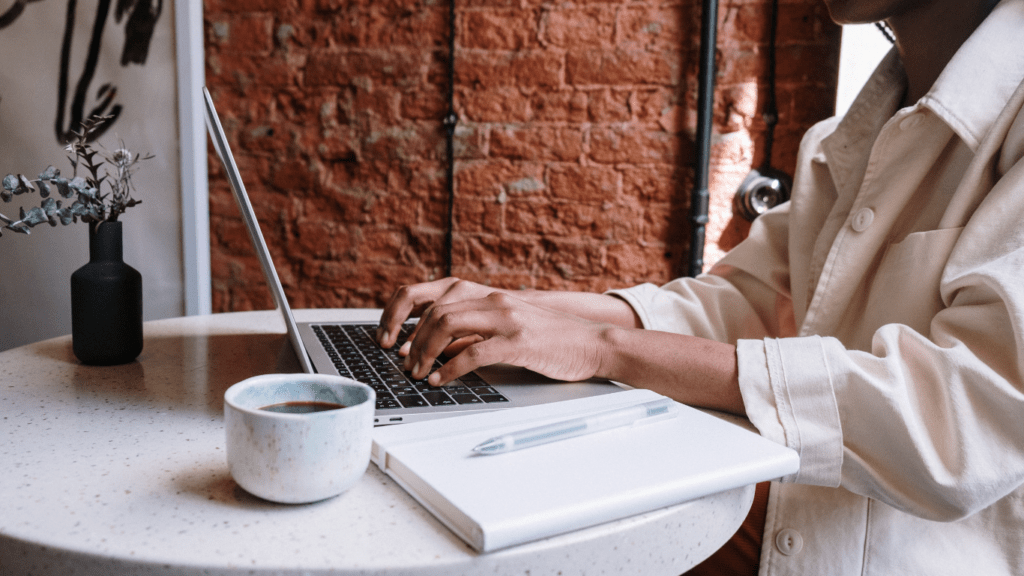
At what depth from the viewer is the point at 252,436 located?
0.41m

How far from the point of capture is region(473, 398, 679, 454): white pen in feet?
1.56

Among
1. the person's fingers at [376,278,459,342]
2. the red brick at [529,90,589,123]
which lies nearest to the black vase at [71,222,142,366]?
the person's fingers at [376,278,459,342]

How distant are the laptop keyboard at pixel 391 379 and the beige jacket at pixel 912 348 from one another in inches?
10.5

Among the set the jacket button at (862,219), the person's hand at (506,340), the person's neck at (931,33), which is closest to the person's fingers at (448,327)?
the person's hand at (506,340)

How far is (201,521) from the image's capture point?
16.1 inches

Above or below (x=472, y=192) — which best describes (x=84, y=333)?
below

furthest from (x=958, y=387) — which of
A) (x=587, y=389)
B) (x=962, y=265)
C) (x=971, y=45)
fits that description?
(x=971, y=45)

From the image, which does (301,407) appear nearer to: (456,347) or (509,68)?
(456,347)

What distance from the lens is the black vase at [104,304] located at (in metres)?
0.77

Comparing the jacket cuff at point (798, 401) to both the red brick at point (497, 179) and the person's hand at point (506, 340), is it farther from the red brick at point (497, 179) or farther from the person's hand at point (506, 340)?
the red brick at point (497, 179)

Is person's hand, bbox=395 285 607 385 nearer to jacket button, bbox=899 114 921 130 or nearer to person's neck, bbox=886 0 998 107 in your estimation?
jacket button, bbox=899 114 921 130

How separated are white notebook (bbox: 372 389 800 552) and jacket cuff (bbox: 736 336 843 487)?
7 cm

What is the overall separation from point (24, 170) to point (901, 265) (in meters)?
1.55

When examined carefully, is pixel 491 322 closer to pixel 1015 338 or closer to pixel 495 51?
pixel 1015 338
